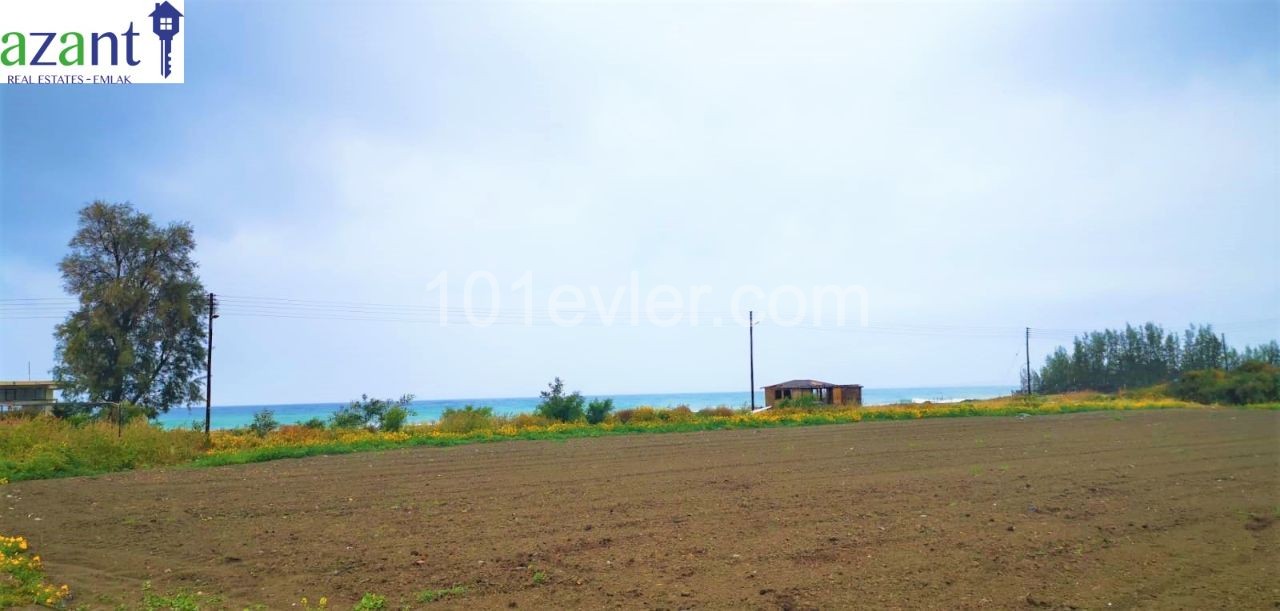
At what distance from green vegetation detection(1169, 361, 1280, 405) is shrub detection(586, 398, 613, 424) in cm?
5108

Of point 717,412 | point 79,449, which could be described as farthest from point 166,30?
point 717,412

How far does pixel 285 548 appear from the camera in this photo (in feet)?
28.8

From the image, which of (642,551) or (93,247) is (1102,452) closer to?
(642,551)

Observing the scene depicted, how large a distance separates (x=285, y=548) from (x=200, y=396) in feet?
111

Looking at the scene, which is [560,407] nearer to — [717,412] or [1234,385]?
[717,412]

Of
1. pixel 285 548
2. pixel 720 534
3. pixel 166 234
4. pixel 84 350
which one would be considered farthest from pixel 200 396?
pixel 720 534

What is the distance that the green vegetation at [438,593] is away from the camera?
6.71 m

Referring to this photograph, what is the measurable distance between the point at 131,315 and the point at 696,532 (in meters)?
36.0

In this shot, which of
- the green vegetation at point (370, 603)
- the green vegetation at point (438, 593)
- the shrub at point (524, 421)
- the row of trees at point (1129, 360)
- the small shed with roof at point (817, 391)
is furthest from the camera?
the row of trees at point (1129, 360)

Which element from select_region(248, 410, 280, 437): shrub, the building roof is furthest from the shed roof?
select_region(248, 410, 280, 437): shrub

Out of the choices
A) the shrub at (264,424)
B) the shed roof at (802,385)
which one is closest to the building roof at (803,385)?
the shed roof at (802,385)

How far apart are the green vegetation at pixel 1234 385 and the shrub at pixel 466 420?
5713 cm

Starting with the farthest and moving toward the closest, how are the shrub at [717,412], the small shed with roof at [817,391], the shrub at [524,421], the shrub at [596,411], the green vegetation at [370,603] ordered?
the small shed with roof at [817,391] < the shrub at [717,412] < the shrub at [596,411] < the shrub at [524,421] < the green vegetation at [370,603]

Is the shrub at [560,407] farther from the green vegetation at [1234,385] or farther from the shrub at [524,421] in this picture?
the green vegetation at [1234,385]
